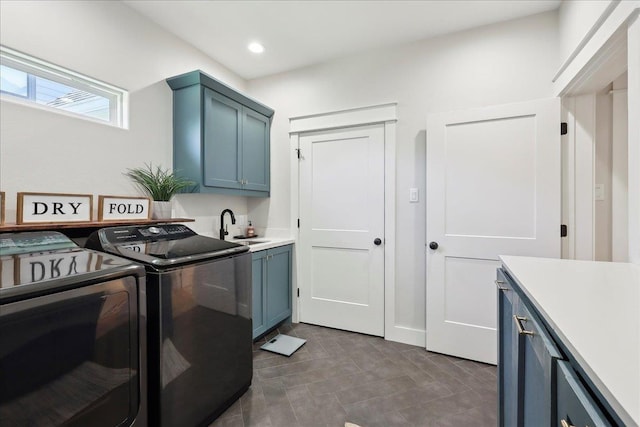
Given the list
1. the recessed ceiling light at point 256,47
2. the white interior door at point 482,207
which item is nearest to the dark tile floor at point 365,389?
the white interior door at point 482,207

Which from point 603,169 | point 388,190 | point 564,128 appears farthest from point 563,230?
point 388,190

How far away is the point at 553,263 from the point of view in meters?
1.38

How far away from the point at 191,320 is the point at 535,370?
1.50 meters

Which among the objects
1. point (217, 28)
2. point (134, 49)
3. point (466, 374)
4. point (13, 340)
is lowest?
point (466, 374)

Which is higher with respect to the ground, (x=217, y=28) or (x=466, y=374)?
(x=217, y=28)

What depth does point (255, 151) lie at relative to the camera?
3.05 metres

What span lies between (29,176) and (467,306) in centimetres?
313

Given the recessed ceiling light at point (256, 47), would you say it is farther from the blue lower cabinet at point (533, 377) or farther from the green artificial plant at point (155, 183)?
the blue lower cabinet at point (533, 377)

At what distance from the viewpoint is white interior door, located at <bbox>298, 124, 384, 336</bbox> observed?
279 centimetres

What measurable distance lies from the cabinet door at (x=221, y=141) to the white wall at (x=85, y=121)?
0.35m

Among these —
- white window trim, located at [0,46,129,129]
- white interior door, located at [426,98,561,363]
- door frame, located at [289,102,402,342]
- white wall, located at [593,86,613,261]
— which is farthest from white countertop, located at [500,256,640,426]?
white window trim, located at [0,46,129,129]

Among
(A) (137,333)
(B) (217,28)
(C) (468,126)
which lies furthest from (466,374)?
(B) (217,28)

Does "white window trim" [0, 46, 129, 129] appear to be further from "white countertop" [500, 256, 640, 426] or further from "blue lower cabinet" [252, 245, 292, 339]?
"white countertop" [500, 256, 640, 426]

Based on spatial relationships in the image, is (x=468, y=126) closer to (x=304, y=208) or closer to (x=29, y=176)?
(x=304, y=208)
